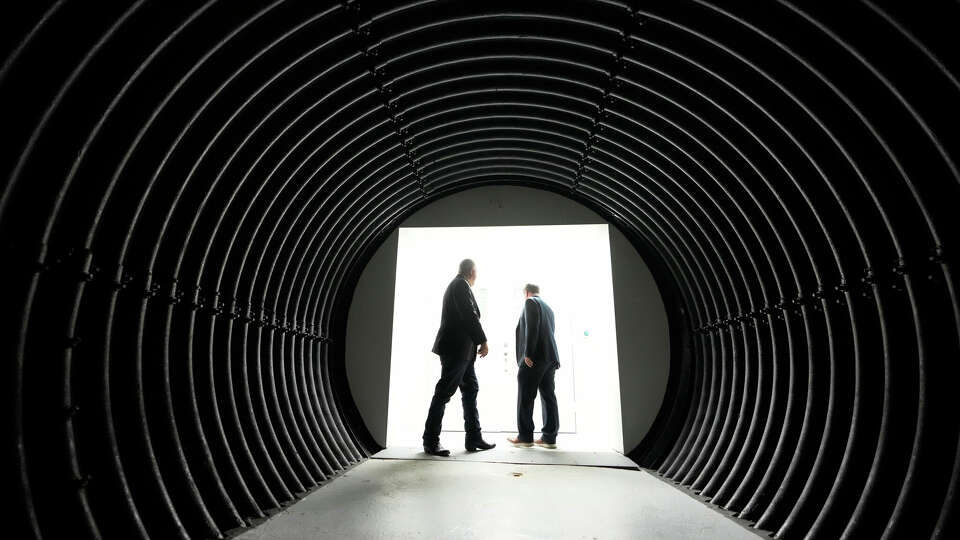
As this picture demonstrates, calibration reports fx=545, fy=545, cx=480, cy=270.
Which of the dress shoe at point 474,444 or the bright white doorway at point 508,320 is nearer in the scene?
the dress shoe at point 474,444

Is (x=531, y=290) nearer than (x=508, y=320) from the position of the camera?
Yes

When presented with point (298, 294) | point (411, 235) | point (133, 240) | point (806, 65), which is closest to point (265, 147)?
point (133, 240)

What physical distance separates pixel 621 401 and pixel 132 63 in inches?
248

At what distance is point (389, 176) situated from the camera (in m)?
6.21

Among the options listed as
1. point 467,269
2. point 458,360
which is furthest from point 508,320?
point 458,360

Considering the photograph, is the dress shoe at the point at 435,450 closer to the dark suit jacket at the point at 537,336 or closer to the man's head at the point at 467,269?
the dark suit jacket at the point at 537,336

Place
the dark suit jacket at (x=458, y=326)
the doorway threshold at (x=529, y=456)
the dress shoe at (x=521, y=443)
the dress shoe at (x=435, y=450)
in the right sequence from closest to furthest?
the doorway threshold at (x=529, y=456) → the dress shoe at (x=435, y=450) → the dark suit jacket at (x=458, y=326) → the dress shoe at (x=521, y=443)

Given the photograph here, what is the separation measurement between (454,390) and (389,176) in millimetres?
2630

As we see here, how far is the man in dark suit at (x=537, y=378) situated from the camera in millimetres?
7453

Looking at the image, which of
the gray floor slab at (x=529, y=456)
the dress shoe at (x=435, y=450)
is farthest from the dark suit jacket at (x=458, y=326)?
the gray floor slab at (x=529, y=456)

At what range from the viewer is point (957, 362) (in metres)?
2.71

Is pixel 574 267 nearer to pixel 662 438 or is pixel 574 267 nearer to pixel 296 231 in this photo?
pixel 662 438

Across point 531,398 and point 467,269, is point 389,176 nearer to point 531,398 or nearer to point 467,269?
point 467,269

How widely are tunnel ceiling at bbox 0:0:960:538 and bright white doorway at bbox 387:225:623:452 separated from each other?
1672 millimetres
